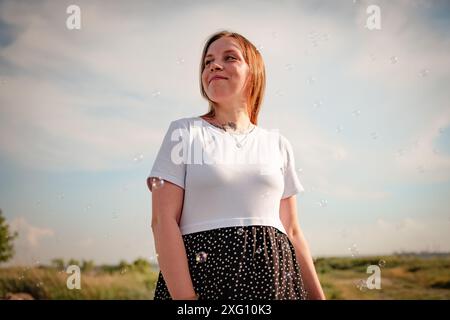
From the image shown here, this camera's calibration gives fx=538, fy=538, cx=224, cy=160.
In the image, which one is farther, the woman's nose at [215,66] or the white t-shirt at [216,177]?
the woman's nose at [215,66]

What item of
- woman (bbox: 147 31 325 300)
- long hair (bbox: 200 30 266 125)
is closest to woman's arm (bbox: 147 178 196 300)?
woman (bbox: 147 31 325 300)

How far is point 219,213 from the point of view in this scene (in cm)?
179

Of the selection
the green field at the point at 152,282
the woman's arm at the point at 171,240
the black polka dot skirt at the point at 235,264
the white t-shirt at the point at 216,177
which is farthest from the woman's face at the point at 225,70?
the green field at the point at 152,282

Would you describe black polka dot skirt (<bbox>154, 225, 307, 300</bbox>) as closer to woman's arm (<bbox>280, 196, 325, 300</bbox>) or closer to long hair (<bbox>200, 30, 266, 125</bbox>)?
woman's arm (<bbox>280, 196, 325, 300</bbox>)

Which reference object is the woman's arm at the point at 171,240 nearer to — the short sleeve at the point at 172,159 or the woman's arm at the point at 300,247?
the short sleeve at the point at 172,159

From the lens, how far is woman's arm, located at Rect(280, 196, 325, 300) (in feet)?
6.61

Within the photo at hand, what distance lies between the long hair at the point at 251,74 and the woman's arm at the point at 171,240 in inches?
15.8

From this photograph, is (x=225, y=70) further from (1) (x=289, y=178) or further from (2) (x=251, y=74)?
(1) (x=289, y=178)

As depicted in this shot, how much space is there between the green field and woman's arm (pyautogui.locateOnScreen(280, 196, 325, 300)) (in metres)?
6.33

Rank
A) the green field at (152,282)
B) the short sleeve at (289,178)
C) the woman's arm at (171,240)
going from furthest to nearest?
the green field at (152,282)
the short sleeve at (289,178)
the woman's arm at (171,240)

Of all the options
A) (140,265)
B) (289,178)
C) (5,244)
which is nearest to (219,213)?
(289,178)

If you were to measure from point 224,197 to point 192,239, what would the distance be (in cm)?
18

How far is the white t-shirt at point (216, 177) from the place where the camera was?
5.89 ft
